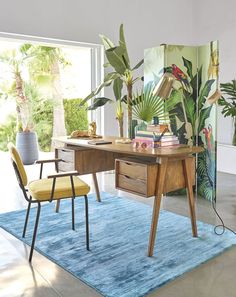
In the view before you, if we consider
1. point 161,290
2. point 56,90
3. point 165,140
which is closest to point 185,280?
point 161,290

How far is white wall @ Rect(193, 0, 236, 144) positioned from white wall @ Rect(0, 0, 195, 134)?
1.77 feet

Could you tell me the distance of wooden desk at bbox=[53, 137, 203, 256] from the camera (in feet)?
8.33

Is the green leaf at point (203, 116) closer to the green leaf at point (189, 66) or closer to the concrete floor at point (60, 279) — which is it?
the green leaf at point (189, 66)

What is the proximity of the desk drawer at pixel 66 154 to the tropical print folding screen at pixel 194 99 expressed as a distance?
4.35ft

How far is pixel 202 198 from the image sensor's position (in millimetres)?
4012

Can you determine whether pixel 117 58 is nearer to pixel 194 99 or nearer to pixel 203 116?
pixel 194 99

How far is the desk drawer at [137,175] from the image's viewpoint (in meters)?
2.51

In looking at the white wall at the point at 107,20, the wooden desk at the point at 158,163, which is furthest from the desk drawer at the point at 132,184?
the white wall at the point at 107,20

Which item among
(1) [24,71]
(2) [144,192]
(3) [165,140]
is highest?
(1) [24,71]

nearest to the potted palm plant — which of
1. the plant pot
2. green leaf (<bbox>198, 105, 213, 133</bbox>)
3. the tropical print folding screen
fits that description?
the plant pot

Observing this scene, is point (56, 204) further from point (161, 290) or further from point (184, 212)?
point (161, 290)

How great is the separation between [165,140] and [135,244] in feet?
2.89

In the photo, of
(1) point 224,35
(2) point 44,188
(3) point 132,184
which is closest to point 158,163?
(3) point 132,184

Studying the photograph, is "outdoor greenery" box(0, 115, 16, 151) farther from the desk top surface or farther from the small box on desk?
the small box on desk
